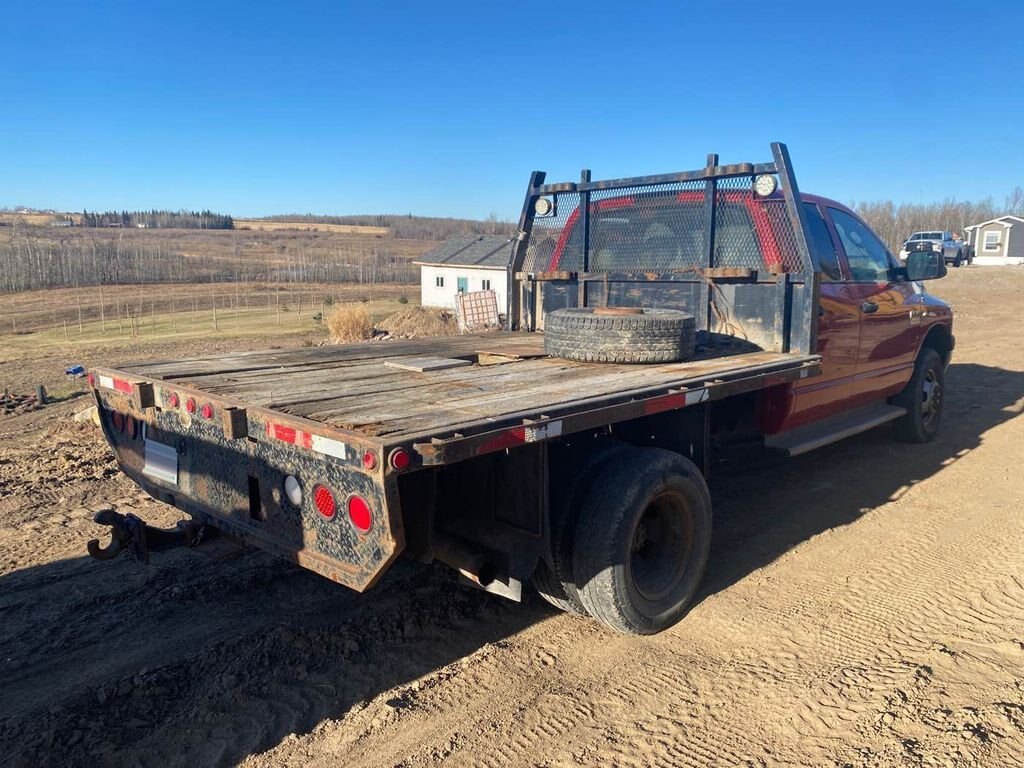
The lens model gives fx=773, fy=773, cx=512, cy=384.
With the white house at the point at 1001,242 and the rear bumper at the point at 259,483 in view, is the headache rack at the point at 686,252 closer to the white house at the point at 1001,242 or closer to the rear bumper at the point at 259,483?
the rear bumper at the point at 259,483

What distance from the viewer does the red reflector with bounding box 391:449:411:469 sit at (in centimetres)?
257

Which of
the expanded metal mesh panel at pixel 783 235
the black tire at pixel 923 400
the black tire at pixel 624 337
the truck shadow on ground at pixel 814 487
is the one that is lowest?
the truck shadow on ground at pixel 814 487

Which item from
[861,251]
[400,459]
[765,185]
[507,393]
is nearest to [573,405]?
[507,393]

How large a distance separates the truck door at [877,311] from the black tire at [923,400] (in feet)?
0.83

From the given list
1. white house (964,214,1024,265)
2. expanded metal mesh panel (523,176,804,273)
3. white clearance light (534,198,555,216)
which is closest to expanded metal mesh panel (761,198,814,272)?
expanded metal mesh panel (523,176,804,273)

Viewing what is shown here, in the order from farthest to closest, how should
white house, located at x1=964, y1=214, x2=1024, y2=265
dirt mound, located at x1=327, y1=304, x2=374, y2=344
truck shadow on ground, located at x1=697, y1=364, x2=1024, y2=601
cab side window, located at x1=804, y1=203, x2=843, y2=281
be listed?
white house, located at x1=964, y1=214, x2=1024, y2=265, dirt mound, located at x1=327, y1=304, x2=374, y2=344, cab side window, located at x1=804, y1=203, x2=843, y2=281, truck shadow on ground, located at x1=697, y1=364, x2=1024, y2=601

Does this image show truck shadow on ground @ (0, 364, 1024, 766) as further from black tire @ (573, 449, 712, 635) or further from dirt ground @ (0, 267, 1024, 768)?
black tire @ (573, 449, 712, 635)

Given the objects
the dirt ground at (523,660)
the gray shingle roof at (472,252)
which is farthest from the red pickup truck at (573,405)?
the gray shingle roof at (472,252)

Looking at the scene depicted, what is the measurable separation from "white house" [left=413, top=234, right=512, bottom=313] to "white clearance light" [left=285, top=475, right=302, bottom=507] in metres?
30.2

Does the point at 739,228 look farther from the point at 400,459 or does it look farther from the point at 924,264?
the point at 400,459

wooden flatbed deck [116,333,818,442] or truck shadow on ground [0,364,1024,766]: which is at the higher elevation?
wooden flatbed deck [116,333,818,442]

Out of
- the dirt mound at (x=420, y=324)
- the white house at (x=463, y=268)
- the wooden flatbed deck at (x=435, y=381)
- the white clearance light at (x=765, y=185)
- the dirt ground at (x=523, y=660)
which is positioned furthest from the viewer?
the white house at (x=463, y=268)

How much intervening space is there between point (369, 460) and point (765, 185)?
3792 mm

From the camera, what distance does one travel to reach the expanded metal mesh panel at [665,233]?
17.8 ft
